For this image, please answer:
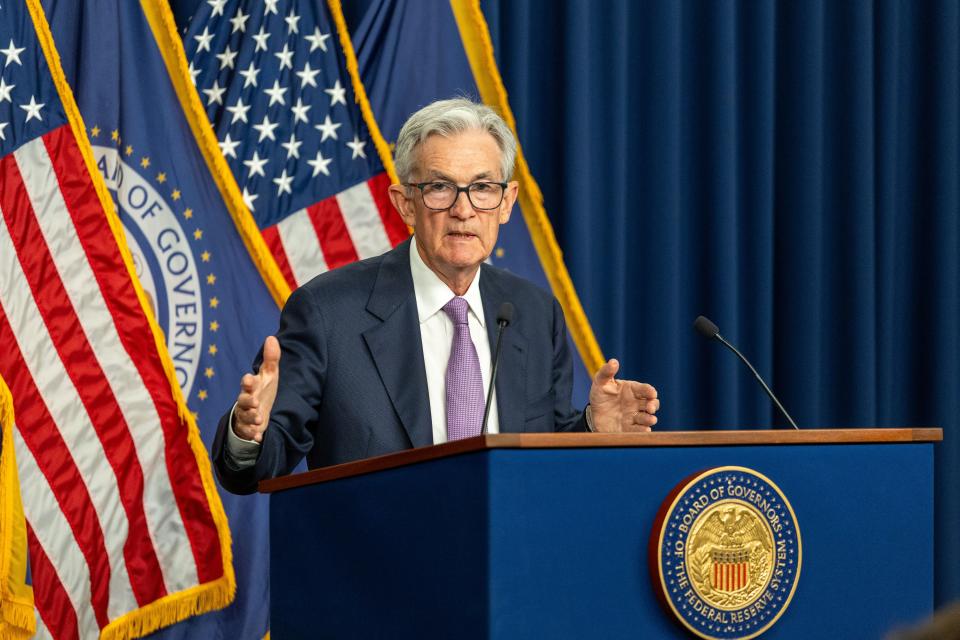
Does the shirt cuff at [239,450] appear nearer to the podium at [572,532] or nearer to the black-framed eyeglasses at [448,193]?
the podium at [572,532]

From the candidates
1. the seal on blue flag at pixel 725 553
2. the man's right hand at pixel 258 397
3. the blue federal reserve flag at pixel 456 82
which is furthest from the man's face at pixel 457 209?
the blue federal reserve flag at pixel 456 82

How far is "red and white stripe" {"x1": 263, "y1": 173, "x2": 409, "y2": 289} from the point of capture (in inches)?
135

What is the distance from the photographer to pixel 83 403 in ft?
9.98

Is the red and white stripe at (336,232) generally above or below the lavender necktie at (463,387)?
above

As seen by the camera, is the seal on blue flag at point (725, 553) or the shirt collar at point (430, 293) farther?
the shirt collar at point (430, 293)

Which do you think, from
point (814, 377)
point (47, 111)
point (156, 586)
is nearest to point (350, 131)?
point (47, 111)

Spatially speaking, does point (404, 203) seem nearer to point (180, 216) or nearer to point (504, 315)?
point (504, 315)

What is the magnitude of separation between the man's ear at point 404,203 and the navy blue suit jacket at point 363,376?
8 cm

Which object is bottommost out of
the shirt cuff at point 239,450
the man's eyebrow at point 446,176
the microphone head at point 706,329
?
the shirt cuff at point 239,450

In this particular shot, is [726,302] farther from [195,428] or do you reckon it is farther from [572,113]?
[195,428]

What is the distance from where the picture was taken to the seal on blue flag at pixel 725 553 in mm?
1509

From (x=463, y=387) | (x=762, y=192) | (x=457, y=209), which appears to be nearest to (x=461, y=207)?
(x=457, y=209)

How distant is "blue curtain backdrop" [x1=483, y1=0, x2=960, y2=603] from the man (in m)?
1.56

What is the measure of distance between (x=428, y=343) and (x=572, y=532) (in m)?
0.95
